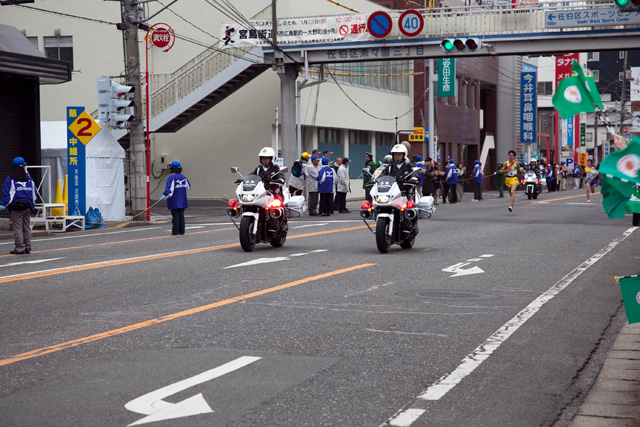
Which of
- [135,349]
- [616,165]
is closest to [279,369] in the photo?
[135,349]

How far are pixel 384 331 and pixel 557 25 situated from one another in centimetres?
2647

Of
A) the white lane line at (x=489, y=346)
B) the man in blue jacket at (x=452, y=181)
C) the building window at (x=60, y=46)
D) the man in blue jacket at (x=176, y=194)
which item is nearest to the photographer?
the white lane line at (x=489, y=346)

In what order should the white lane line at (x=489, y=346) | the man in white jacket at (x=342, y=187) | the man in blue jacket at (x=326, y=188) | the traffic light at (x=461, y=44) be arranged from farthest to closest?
the man in white jacket at (x=342, y=187) → the traffic light at (x=461, y=44) → the man in blue jacket at (x=326, y=188) → the white lane line at (x=489, y=346)

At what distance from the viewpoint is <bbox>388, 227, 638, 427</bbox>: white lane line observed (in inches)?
244

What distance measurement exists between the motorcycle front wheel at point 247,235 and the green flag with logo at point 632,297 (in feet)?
33.3

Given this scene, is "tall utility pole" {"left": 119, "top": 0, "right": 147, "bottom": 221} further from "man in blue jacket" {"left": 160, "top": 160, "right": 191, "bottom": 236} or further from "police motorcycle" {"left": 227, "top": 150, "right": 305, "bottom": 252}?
"police motorcycle" {"left": 227, "top": 150, "right": 305, "bottom": 252}

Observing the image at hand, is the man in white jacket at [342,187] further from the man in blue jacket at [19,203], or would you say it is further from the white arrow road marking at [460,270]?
the white arrow road marking at [460,270]

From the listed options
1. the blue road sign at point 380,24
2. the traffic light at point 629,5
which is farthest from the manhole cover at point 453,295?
the blue road sign at point 380,24

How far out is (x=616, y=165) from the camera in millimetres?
5758

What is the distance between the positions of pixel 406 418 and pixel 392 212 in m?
10.3

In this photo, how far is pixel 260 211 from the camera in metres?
16.2

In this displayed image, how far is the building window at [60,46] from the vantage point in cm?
4259

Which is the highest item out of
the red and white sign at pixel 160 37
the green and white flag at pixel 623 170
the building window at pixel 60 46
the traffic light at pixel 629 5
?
the building window at pixel 60 46

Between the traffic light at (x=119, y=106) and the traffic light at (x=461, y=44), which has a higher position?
the traffic light at (x=461, y=44)
